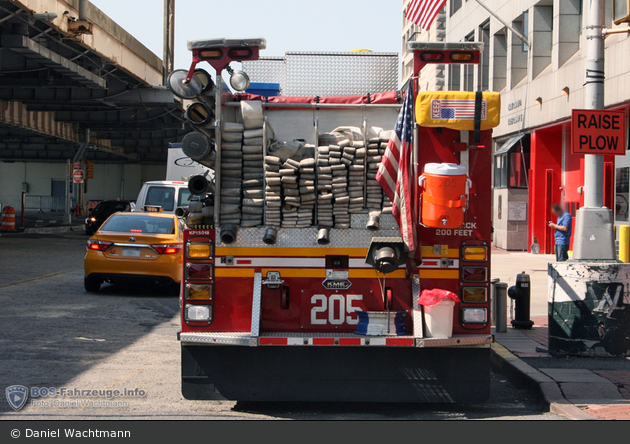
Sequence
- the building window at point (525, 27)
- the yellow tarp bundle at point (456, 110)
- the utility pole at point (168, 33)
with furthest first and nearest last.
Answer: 1. the utility pole at point (168, 33)
2. the building window at point (525, 27)
3. the yellow tarp bundle at point (456, 110)

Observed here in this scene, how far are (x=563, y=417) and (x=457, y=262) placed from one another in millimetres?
1633

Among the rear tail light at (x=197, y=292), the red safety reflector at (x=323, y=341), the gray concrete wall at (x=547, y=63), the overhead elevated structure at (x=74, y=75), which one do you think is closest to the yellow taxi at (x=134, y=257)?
the rear tail light at (x=197, y=292)

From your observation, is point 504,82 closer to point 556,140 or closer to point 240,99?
point 556,140

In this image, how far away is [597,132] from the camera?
830 cm

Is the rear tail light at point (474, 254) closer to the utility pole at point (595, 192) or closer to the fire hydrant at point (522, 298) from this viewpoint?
the utility pole at point (595, 192)

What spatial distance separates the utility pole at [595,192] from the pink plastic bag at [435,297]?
10.8 ft

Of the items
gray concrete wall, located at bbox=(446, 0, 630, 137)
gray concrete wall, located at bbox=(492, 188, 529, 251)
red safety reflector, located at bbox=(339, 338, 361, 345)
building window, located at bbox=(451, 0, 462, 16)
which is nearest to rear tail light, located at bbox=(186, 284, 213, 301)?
red safety reflector, located at bbox=(339, 338, 361, 345)

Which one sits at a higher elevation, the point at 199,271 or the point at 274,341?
the point at 199,271

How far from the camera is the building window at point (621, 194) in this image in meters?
18.2

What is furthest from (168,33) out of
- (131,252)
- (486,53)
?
(131,252)

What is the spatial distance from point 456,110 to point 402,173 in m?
0.70

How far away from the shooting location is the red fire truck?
19.4 feet

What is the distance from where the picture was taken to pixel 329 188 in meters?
6.07

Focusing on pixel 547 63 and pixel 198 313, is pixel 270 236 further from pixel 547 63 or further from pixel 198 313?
pixel 547 63
